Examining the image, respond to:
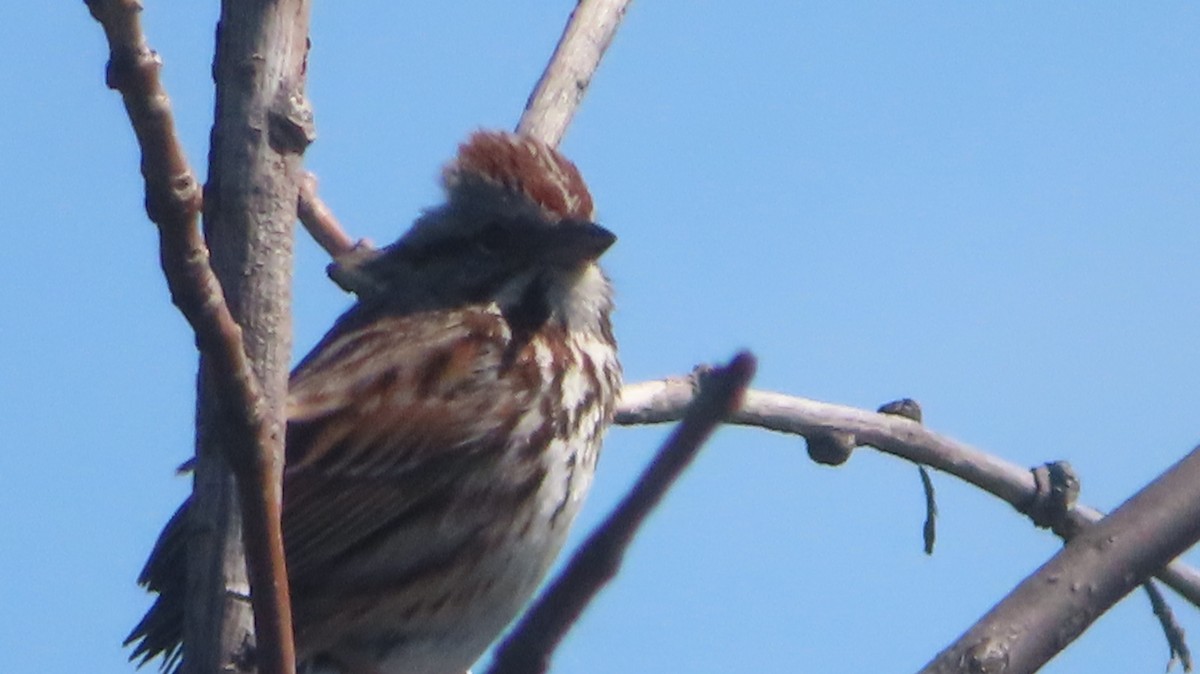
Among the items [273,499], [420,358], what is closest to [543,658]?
[273,499]

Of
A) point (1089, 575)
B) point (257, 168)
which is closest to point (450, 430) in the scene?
point (257, 168)

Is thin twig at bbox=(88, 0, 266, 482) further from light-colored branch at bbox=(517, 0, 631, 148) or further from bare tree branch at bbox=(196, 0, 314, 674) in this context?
light-colored branch at bbox=(517, 0, 631, 148)

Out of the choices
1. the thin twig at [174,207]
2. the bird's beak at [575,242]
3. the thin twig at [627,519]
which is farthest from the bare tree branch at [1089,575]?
the bird's beak at [575,242]

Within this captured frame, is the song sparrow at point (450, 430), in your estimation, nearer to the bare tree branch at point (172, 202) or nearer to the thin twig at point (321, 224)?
the thin twig at point (321, 224)

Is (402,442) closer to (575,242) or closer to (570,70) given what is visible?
(575,242)

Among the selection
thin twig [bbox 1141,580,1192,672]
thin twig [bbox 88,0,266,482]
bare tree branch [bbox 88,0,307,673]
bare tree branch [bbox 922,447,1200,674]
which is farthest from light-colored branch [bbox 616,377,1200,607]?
thin twig [bbox 88,0,266,482]
